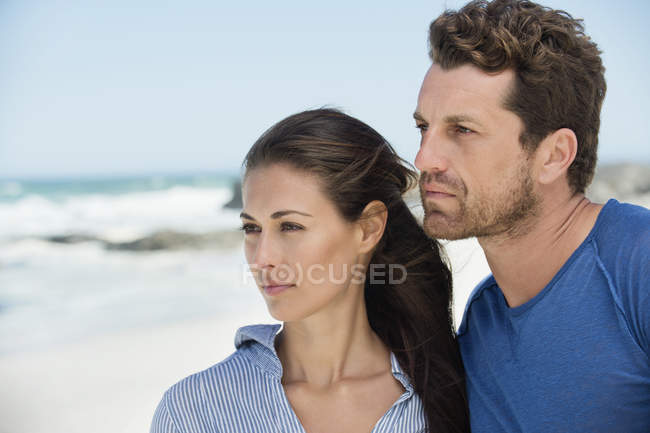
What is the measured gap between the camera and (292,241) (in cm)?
246

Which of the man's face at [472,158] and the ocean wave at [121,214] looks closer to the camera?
the man's face at [472,158]

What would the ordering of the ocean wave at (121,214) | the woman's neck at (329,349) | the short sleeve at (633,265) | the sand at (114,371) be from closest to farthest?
the short sleeve at (633,265) → the woman's neck at (329,349) → the sand at (114,371) → the ocean wave at (121,214)

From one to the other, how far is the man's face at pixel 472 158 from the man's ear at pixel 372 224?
266 mm

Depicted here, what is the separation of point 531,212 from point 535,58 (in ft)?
1.82

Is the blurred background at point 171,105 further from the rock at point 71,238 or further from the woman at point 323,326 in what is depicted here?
the woman at point 323,326

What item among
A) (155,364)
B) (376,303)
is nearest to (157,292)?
(155,364)

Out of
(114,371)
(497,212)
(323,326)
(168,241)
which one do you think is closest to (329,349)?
(323,326)

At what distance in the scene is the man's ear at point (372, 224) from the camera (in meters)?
2.70

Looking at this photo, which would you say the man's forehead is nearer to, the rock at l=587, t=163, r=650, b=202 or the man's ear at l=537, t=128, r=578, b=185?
the man's ear at l=537, t=128, r=578, b=185

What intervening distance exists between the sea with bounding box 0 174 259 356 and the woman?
3.03m

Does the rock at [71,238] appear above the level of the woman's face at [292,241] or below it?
above

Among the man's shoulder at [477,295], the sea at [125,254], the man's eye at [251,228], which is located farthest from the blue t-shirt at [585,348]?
the sea at [125,254]

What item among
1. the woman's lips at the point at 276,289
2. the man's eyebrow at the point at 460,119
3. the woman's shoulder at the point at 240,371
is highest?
the man's eyebrow at the point at 460,119

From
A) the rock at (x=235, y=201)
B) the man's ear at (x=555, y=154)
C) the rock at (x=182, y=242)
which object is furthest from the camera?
the rock at (x=235, y=201)
